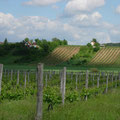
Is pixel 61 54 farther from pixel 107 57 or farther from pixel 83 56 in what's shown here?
pixel 107 57

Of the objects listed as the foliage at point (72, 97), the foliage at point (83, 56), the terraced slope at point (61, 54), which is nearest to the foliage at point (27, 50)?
the terraced slope at point (61, 54)

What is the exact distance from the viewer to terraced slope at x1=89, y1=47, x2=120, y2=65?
201 feet

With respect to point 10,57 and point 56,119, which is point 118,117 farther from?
point 10,57

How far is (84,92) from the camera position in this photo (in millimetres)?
13094

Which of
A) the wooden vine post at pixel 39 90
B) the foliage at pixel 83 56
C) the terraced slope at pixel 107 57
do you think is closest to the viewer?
the wooden vine post at pixel 39 90

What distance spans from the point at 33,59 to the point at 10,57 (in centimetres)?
947

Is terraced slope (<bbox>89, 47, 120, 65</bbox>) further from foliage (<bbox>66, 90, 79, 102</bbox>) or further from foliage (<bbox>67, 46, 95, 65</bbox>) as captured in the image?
foliage (<bbox>66, 90, 79, 102</bbox>)

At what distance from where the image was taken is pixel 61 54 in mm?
71875

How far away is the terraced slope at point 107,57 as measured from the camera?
201 ft

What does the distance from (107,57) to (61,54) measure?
41.1 feet

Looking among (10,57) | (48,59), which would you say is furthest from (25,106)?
(10,57)

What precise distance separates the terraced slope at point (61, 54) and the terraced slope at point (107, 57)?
663 cm

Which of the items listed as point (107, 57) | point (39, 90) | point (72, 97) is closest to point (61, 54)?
point (107, 57)

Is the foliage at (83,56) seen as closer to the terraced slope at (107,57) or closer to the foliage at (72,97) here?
the terraced slope at (107,57)
